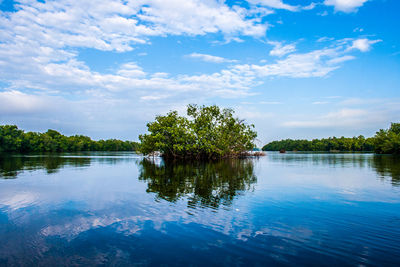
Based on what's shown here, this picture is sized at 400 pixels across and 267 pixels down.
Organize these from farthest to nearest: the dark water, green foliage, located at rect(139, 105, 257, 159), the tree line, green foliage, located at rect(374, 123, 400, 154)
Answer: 1. the tree line
2. green foliage, located at rect(374, 123, 400, 154)
3. green foliage, located at rect(139, 105, 257, 159)
4. the dark water

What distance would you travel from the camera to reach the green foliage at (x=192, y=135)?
137 ft

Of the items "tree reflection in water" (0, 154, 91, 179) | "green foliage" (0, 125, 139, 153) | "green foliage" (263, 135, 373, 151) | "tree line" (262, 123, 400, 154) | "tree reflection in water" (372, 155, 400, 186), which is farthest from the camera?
"green foliage" (263, 135, 373, 151)

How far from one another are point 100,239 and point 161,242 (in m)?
1.57

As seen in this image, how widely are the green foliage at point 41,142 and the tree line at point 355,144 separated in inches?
2907

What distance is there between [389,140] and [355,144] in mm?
55434


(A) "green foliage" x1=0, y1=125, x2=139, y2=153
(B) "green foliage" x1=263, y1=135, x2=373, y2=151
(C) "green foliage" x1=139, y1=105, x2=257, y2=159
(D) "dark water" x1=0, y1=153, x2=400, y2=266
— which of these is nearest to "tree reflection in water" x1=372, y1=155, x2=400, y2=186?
(D) "dark water" x1=0, y1=153, x2=400, y2=266

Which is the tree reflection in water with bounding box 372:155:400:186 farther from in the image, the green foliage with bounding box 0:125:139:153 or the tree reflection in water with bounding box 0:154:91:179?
the green foliage with bounding box 0:125:139:153

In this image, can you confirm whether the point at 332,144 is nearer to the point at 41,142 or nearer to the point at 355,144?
the point at 355,144

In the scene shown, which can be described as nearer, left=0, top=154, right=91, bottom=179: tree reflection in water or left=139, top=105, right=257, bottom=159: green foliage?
left=0, top=154, right=91, bottom=179: tree reflection in water

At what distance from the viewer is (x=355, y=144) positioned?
12606 cm

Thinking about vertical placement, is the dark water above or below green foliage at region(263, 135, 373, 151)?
below

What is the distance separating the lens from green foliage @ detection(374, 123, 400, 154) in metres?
71.4

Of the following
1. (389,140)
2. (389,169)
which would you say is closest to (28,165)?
(389,169)

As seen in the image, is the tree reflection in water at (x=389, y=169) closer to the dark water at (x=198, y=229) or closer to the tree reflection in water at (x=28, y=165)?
the dark water at (x=198, y=229)
